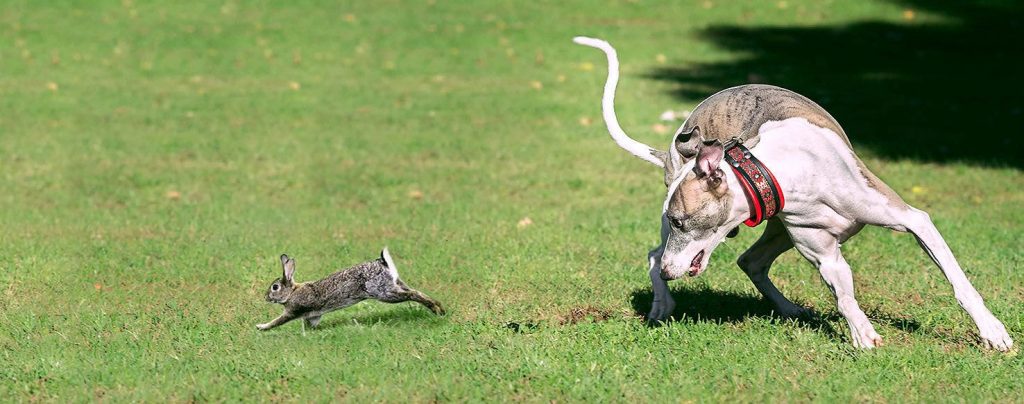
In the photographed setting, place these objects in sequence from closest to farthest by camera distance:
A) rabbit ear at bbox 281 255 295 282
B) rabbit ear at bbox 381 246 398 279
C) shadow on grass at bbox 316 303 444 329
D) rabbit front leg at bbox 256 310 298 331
Answer: rabbit ear at bbox 381 246 398 279 → rabbit front leg at bbox 256 310 298 331 → rabbit ear at bbox 281 255 295 282 → shadow on grass at bbox 316 303 444 329

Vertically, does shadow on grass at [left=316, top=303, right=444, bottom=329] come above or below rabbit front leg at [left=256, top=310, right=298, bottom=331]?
below

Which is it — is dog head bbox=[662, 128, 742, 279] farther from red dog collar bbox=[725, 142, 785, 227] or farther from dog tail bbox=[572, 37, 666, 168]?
dog tail bbox=[572, 37, 666, 168]

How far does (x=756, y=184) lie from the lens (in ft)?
20.6

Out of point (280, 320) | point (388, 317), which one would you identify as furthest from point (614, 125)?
point (280, 320)

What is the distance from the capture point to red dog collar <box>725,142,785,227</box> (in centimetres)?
629

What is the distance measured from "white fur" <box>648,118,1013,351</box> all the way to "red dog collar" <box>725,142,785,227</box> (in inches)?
1.7

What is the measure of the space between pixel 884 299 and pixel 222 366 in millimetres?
4230

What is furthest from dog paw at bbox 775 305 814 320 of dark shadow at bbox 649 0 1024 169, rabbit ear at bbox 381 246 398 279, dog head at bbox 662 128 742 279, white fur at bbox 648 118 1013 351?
dark shadow at bbox 649 0 1024 169

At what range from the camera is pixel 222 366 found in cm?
666

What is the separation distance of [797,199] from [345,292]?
263 centimetres

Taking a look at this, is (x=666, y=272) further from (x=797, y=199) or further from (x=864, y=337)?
(x=864, y=337)

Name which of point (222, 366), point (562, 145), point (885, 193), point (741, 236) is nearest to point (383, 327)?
point (222, 366)

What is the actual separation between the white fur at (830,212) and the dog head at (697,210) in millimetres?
11

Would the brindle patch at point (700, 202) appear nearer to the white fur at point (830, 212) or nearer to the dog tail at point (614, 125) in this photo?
the white fur at point (830, 212)
